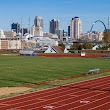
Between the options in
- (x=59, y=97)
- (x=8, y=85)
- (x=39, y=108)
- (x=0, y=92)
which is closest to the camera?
(x=39, y=108)

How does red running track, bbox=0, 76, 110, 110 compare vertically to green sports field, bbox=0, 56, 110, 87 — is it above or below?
below

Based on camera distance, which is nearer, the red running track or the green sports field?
the red running track

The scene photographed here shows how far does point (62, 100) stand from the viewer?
17.6 meters

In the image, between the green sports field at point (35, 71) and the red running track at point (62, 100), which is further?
the green sports field at point (35, 71)

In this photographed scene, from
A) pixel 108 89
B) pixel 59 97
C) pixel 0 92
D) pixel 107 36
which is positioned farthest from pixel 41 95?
pixel 107 36

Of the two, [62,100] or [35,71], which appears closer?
[62,100]

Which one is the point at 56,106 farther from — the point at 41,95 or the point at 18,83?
the point at 18,83

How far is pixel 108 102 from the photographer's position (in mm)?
17000

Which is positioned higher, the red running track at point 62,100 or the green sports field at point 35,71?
the green sports field at point 35,71

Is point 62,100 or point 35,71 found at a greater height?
point 35,71

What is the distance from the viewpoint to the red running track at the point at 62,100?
51.4ft

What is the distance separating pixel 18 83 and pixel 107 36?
142m

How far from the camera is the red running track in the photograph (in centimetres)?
1566

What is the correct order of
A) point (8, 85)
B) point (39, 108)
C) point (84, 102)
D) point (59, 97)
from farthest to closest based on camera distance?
point (8, 85) → point (59, 97) → point (84, 102) → point (39, 108)
